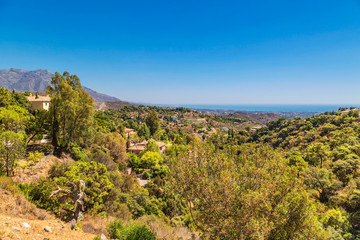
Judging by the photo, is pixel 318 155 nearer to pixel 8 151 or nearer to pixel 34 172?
pixel 34 172

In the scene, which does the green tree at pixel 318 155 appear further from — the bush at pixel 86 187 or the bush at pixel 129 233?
the bush at pixel 86 187

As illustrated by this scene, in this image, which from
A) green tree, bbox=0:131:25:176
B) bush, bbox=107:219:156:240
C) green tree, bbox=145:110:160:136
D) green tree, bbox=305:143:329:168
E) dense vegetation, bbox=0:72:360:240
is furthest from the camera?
green tree, bbox=145:110:160:136

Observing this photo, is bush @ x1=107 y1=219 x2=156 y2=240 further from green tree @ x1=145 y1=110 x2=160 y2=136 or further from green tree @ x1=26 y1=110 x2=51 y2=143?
green tree @ x1=145 y1=110 x2=160 y2=136

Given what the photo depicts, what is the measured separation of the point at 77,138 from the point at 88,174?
30.5 ft

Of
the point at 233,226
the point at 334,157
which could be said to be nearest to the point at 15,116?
the point at 233,226

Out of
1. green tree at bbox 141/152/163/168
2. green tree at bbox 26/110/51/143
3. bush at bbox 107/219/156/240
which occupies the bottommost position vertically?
green tree at bbox 141/152/163/168

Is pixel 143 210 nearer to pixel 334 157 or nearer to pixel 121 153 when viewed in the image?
pixel 121 153

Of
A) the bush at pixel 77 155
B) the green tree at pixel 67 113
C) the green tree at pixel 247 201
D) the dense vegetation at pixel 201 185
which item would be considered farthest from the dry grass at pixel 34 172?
the green tree at pixel 247 201

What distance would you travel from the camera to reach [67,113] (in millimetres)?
18125

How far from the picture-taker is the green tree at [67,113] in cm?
1723

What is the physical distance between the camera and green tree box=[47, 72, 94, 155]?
679 inches

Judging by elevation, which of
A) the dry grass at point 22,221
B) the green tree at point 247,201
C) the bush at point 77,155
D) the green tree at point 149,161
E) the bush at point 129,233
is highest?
the green tree at point 247,201

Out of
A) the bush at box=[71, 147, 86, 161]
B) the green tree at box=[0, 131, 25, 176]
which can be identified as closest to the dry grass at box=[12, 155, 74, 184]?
the green tree at box=[0, 131, 25, 176]

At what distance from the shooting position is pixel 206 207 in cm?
667
